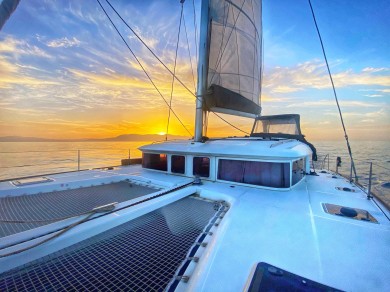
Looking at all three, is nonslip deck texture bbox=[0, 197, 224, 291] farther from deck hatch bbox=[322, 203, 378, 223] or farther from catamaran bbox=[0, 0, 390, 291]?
deck hatch bbox=[322, 203, 378, 223]

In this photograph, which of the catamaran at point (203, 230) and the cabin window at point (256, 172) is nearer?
the catamaran at point (203, 230)

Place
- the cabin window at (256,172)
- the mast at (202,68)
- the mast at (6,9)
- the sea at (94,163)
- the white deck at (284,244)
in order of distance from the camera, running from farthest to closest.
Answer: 1. the sea at (94,163)
2. the mast at (202,68)
3. the cabin window at (256,172)
4. the white deck at (284,244)
5. the mast at (6,9)

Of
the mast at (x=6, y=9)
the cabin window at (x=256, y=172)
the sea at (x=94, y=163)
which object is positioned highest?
the mast at (x=6, y=9)

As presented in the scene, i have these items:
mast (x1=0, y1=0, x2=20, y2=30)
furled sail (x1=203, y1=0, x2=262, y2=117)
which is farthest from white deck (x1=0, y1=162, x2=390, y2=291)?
furled sail (x1=203, y1=0, x2=262, y2=117)

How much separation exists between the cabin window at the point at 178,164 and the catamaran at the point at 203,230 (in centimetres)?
4

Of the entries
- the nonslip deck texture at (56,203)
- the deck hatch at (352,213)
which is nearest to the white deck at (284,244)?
the deck hatch at (352,213)

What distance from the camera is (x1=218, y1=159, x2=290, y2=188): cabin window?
461 cm

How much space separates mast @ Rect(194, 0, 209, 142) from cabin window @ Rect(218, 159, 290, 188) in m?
1.55

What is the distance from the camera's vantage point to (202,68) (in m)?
6.34

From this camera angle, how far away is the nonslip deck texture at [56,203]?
10.1 feet

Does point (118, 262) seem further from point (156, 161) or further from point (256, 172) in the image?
point (156, 161)

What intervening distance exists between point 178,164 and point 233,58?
4747mm

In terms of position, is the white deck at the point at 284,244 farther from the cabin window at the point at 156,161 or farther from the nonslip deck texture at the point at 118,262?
the cabin window at the point at 156,161

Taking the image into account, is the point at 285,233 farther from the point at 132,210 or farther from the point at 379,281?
the point at 132,210
